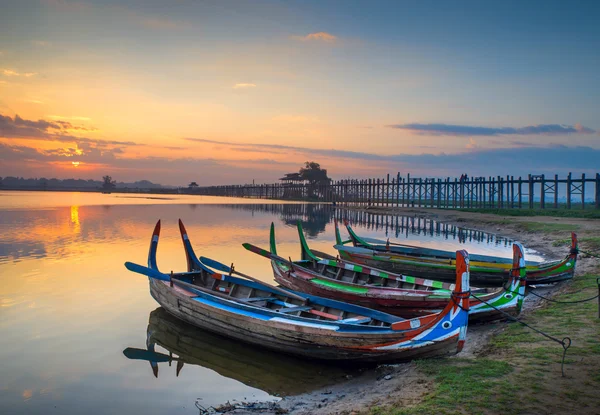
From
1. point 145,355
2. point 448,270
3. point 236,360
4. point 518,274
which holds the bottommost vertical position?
point 145,355

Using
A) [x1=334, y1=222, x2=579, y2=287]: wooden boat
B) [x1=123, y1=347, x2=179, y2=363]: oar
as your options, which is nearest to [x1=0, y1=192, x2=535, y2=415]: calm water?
[x1=123, y1=347, x2=179, y2=363]: oar

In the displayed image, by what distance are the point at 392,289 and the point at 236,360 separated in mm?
3580

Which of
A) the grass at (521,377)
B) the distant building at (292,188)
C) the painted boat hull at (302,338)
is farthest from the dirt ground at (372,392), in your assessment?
the distant building at (292,188)

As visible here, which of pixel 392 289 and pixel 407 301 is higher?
pixel 392 289

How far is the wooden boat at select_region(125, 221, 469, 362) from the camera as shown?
5.98 m

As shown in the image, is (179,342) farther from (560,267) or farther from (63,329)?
(560,267)

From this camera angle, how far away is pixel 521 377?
523 centimetres

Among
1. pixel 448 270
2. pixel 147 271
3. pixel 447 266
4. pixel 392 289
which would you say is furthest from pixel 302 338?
pixel 448 270

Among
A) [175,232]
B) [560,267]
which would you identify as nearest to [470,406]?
[560,267]

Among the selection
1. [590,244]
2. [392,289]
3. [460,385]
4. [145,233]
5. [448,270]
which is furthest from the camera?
[145,233]

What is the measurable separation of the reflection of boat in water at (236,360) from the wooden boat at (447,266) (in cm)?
583

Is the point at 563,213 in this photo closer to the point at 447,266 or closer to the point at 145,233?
the point at 447,266

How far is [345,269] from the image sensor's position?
38.4 feet

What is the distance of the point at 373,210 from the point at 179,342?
4406cm
